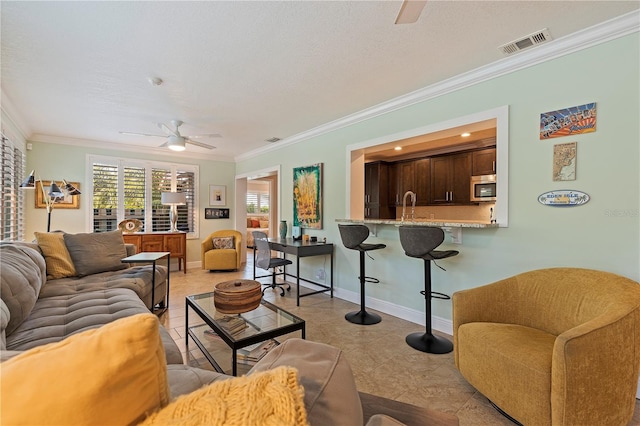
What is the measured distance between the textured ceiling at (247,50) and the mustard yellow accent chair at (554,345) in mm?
1872

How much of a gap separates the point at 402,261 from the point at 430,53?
213 centimetres

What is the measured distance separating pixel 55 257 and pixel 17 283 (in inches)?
53.1

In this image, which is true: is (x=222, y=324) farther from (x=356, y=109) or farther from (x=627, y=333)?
(x=356, y=109)

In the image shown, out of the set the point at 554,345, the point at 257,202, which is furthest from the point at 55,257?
the point at 257,202

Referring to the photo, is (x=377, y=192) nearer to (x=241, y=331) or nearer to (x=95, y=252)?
(x=241, y=331)

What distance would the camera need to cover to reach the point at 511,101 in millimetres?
2506

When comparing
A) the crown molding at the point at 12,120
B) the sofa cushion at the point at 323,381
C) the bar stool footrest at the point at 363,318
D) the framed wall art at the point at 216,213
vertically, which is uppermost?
the crown molding at the point at 12,120

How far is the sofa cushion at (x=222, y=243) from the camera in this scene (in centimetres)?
594

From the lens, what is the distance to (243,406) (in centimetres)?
53

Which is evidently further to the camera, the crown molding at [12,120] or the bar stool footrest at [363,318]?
the crown molding at [12,120]

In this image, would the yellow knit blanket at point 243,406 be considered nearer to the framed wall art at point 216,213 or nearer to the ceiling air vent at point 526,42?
the ceiling air vent at point 526,42

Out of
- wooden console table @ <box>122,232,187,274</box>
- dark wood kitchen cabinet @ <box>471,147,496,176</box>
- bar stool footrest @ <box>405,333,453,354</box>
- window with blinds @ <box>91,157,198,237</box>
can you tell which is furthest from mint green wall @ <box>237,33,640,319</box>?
window with blinds @ <box>91,157,198,237</box>

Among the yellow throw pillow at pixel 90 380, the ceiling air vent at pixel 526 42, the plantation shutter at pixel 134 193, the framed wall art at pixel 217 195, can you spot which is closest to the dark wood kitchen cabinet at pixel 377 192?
the framed wall art at pixel 217 195

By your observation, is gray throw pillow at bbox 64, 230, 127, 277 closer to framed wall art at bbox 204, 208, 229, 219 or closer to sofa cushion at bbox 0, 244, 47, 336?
sofa cushion at bbox 0, 244, 47, 336
